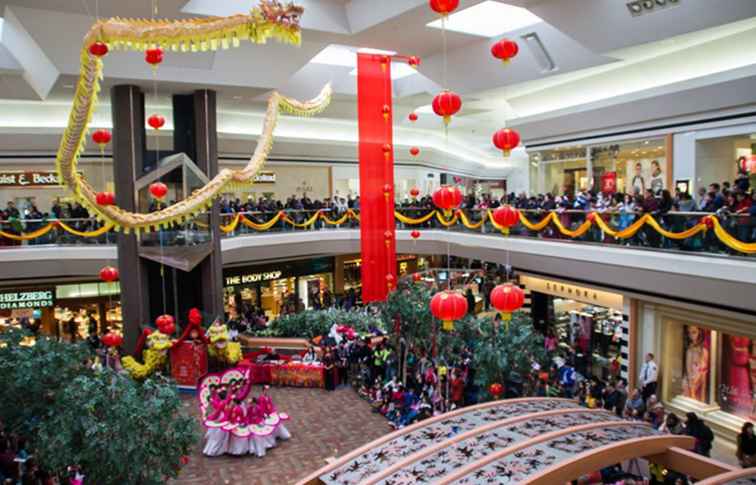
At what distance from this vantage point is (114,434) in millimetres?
6422

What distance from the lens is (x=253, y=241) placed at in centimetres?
1741

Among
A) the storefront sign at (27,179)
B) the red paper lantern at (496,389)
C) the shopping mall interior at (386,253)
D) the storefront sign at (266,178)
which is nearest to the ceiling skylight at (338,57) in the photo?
the shopping mall interior at (386,253)

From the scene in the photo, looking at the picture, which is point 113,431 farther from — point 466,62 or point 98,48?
point 466,62

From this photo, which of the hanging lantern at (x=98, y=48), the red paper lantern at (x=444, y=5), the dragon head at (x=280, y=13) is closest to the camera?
the dragon head at (x=280, y=13)

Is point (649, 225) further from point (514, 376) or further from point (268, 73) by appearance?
point (268, 73)

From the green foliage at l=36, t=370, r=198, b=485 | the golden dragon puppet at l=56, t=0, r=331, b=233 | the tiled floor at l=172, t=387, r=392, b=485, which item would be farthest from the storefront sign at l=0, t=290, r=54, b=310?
the golden dragon puppet at l=56, t=0, r=331, b=233

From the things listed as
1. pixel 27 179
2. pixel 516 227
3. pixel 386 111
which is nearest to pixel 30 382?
pixel 386 111

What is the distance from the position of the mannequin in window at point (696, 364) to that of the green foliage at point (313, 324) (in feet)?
24.2

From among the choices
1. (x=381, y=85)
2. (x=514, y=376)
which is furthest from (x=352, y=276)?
(x=514, y=376)

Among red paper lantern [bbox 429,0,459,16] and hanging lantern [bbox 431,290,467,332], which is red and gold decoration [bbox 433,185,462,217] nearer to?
hanging lantern [bbox 431,290,467,332]

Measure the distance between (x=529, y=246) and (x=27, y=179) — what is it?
1559cm

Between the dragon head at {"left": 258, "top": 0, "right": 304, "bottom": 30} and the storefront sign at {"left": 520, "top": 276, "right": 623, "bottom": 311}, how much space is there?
10.4 m

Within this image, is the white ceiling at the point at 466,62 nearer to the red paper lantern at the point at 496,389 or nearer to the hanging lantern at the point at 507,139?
the hanging lantern at the point at 507,139

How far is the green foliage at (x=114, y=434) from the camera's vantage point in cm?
638
